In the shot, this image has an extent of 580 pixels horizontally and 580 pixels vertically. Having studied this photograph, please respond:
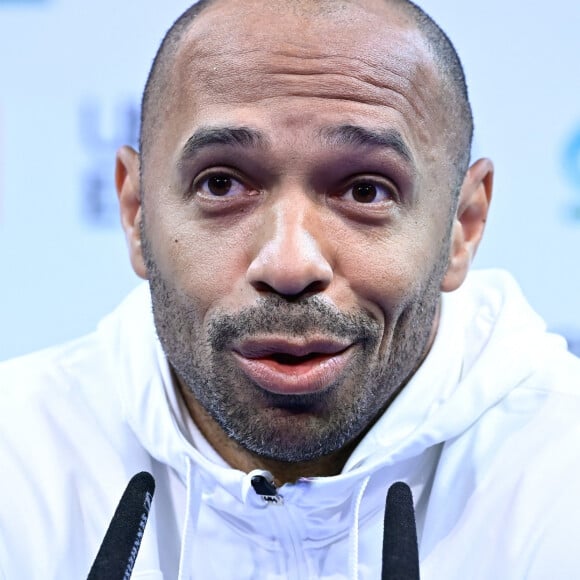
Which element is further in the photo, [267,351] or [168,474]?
[168,474]

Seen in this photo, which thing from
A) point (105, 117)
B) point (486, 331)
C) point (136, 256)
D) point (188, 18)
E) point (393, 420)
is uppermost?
point (188, 18)

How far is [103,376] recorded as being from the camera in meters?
1.66

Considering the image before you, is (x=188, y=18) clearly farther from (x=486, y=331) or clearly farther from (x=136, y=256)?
(x=486, y=331)

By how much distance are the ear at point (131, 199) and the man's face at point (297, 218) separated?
0.40 feet

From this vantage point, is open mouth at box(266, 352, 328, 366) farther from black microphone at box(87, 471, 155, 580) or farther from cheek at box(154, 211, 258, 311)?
black microphone at box(87, 471, 155, 580)

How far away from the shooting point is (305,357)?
130cm

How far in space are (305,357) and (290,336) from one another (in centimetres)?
6

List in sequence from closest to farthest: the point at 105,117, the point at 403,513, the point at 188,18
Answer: the point at 403,513 < the point at 188,18 < the point at 105,117

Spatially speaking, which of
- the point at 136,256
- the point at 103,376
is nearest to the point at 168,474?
the point at 103,376

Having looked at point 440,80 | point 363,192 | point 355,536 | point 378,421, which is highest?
point 440,80

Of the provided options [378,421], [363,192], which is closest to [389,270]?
[363,192]

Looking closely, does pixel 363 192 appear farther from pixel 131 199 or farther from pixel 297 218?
pixel 131 199

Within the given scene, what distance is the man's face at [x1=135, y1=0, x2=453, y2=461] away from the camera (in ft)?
4.24

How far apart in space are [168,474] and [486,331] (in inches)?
21.6
